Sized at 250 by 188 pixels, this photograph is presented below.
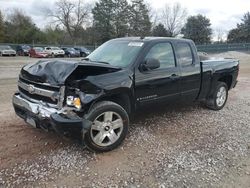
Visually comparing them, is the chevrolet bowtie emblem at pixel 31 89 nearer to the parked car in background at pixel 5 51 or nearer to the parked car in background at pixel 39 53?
the parked car in background at pixel 39 53

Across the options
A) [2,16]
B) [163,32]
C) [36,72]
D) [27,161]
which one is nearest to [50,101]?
[36,72]

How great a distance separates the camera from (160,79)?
5223 millimetres

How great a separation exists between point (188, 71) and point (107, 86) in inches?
86.5

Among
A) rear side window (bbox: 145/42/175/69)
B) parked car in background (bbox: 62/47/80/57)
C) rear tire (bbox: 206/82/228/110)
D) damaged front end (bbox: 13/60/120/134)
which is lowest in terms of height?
parked car in background (bbox: 62/47/80/57)

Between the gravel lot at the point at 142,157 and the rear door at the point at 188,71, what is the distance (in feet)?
1.98

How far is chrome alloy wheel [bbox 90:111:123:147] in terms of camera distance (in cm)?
429

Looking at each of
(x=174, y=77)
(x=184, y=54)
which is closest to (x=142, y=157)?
(x=174, y=77)

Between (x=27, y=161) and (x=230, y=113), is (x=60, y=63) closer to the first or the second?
(x=27, y=161)

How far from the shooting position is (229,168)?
4.13 metres

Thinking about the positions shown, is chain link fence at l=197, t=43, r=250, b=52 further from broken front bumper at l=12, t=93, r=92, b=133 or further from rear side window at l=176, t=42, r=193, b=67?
broken front bumper at l=12, t=93, r=92, b=133

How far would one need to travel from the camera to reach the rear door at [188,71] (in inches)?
227

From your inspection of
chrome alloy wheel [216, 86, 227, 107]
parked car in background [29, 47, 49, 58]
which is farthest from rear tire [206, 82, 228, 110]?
parked car in background [29, 47, 49, 58]

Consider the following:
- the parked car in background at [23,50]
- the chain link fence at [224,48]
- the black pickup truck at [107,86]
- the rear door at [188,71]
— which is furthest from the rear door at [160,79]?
the chain link fence at [224,48]

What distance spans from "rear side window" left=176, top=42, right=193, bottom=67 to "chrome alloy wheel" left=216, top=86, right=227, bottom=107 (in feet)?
4.92
